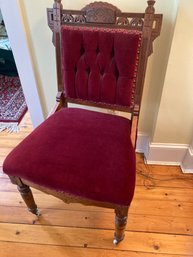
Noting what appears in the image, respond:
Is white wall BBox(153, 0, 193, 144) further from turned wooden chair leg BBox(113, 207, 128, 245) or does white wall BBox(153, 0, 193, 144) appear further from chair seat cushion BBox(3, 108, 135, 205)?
turned wooden chair leg BBox(113, 207, 128, 245)

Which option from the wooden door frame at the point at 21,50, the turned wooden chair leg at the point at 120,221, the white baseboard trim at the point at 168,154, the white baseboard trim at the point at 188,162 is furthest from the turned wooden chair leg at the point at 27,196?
the white baseboard trim at the point at 188,162

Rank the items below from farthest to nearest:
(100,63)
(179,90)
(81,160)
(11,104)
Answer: (11,104)
(179,90)
(100,63)
(81,160)

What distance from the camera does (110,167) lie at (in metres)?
0.80

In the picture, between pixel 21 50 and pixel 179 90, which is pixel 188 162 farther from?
pixel 21 50

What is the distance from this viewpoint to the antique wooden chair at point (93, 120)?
2.58ft

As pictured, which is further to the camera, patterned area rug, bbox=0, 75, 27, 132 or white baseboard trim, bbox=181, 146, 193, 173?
patterned area rug, bbox=0, 75, 27, 132

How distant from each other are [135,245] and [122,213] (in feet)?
1.31

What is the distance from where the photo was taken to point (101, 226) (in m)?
1.16

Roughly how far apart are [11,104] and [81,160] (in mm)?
1665

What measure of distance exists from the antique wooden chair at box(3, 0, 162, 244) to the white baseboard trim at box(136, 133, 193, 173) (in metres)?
0.51

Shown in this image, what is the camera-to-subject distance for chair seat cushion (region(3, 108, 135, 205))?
30.1 inches

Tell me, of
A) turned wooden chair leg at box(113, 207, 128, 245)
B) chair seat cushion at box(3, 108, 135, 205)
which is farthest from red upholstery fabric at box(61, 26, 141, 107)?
turned wooden chair leg at box(113, 207, 128, 245)

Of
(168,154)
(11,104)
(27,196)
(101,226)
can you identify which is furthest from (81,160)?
(11,104)

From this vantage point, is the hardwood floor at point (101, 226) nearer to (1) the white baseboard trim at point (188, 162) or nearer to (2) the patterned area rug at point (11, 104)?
(1) the white baseboard trim at point (188, 162)
